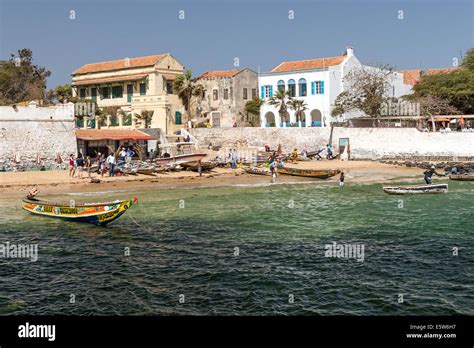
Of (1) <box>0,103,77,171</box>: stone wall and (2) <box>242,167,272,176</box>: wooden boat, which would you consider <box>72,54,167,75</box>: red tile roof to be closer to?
(1) <box>0,103,77,171</box>: stone wall

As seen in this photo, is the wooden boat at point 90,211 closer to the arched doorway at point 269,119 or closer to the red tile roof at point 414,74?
the arched doorway at point 269,119

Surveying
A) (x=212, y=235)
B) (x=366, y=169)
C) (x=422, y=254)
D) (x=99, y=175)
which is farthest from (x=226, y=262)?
(x=366, y=169)

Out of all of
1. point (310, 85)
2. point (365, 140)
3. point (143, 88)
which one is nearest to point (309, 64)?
point (310, 85)

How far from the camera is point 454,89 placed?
5422 cm

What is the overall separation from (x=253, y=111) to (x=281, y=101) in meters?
4.50

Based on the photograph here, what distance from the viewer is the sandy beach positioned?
34.9 meters

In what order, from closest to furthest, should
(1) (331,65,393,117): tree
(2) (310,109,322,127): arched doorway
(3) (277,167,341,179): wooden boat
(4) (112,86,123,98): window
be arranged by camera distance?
(3) (277,167,341,179): wooden boat, (1) (331,65,393,117): tree, (2) (310,109,322,127): arched doorway, (4) (112,86,123,98): window

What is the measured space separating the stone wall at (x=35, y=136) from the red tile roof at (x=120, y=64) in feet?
51.9

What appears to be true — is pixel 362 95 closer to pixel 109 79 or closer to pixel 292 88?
pixel 292 88

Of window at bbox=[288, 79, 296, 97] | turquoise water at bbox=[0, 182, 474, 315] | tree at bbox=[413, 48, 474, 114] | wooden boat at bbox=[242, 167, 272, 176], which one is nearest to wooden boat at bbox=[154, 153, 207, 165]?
wooden boat at bbox=[242, 167, 272, 176]

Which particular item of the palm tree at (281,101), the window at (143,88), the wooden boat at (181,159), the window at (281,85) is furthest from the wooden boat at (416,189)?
the window at (143,88)

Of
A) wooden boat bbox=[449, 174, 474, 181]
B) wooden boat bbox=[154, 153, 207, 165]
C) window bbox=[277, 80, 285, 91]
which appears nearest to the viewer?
wooden boat bbox=[449, 174, 474, 181]

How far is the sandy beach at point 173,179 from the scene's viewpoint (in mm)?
34875
